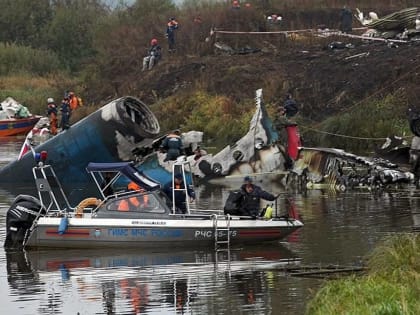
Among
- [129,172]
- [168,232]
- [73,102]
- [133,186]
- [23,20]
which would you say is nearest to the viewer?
[168,232]

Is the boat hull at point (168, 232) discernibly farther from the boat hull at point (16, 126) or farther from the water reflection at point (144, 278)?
the boat hull at point (16, 126)

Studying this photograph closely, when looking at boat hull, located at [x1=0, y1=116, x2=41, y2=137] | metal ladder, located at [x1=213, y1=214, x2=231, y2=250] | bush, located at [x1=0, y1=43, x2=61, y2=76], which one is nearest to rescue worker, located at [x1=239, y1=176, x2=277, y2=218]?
metal ladder, located at [x1=213, y1=214, x2=231, y2=250]

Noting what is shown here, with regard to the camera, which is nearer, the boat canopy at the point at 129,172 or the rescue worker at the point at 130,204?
the rescue worker at the point at 130,204

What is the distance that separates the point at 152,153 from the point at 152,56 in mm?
28257

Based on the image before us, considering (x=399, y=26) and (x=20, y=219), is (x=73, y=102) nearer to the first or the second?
(x=399, y=26)

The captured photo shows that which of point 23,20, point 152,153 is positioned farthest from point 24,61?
point 152,153

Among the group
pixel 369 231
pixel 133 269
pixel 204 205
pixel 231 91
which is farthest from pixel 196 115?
pixel 133 269

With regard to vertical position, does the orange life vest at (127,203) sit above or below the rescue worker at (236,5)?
below

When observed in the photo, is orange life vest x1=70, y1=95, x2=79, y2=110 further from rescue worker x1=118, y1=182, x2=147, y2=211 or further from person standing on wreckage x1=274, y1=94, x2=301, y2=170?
rescue worker x1=118, y1=182, x2=147, y2=211

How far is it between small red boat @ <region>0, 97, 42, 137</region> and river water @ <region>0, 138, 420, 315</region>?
115ft

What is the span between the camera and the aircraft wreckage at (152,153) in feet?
114

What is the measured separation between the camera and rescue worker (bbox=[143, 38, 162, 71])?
6359 cm

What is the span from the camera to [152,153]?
1407 inches

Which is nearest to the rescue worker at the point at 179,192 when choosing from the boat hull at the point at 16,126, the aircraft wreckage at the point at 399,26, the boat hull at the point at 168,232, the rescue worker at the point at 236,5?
the boat hull at the point at 168,232
